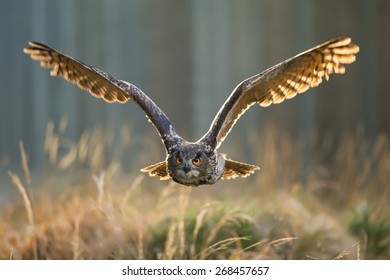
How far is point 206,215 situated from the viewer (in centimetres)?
350

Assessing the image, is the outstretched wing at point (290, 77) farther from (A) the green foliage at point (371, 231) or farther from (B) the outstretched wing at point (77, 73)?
(A) the green foliage at point (371, 231)

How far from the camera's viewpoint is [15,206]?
461 centimetres

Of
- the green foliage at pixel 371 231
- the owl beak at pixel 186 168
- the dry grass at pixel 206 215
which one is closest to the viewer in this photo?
the owl beak at pixel 186 168

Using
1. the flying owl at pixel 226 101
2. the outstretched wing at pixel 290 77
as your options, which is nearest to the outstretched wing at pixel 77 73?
the flying owl at pixel 226 101

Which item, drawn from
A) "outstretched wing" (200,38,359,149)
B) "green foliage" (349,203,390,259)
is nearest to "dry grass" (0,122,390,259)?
"green foliage" (349,203,390,259)

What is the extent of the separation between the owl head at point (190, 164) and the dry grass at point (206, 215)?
678mm

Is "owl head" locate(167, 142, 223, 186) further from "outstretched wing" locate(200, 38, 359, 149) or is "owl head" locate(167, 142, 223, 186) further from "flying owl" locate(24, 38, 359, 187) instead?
"outstretched wing" locate(200, 38, 359, 149)

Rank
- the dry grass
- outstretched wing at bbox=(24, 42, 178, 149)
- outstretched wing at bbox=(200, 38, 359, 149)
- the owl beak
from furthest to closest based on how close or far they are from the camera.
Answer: the dry grass, outstretched wing at bbox=(24, 42, 178, 149), outstretched wing at bbox=(200, 38, 359, 149), the owl beak

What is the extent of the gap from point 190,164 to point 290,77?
775 mm

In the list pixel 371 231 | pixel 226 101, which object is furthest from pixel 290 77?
pixel 371 231

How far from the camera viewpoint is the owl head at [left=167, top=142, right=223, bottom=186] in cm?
201

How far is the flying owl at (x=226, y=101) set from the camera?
2039 mm

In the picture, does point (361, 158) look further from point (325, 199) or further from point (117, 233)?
point (117, 233)
